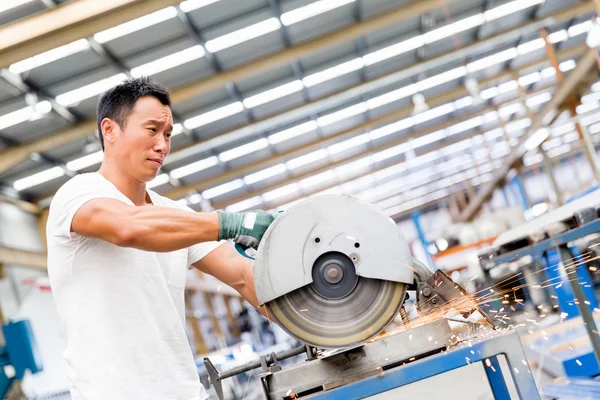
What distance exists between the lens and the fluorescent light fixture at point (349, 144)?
14523 mm

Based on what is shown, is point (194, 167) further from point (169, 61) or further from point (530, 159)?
point (530, 159)

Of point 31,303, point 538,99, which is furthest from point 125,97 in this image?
point 538,99

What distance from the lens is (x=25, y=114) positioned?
822cm

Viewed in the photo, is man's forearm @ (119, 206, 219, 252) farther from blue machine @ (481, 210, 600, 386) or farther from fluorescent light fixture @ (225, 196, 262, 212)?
fluorescent light fixture @ (225, 196, 262, 212)

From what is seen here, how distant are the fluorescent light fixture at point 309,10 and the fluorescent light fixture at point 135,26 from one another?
1.60 meters

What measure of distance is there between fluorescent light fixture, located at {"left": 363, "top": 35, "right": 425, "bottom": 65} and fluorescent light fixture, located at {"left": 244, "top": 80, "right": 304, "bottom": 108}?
1.18 meters

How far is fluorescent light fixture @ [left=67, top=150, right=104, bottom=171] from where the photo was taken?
10211 millimetres

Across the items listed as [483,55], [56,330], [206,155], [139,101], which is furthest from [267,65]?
[139,101]

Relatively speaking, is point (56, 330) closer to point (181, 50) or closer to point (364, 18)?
point (181, 50)

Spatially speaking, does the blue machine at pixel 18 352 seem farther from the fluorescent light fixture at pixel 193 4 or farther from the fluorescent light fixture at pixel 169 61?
the fluorescent light fixture at pixel 169 61

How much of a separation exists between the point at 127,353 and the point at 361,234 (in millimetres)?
637

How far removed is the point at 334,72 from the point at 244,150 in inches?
109

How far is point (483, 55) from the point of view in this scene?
12422mm

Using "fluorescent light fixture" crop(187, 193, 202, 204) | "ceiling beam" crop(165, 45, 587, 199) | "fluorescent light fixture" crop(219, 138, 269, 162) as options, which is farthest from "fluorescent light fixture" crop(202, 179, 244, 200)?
"fluorescent light fixture" crop(219, 138, 269, 162)
